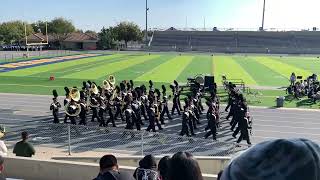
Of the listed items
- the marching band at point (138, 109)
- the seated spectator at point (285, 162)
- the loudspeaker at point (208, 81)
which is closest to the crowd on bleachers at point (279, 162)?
the seated spectator at point (285, 162)

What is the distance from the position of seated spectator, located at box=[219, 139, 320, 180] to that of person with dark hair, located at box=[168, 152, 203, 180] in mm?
1387

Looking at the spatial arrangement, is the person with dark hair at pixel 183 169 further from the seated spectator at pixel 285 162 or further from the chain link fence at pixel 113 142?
the chain link fence at pixel 113 142

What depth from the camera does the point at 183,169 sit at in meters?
2.51

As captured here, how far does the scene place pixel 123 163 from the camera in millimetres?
8406

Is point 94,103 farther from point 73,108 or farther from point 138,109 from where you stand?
point 138,109

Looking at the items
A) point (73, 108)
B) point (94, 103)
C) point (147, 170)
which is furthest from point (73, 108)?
point (147, 170)

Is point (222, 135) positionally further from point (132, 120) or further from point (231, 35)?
point (231, 35)

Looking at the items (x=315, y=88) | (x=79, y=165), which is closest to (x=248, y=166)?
(x=79, y=165)

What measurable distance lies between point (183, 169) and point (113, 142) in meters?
10.2

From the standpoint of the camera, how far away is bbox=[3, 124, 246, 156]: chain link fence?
11.3m

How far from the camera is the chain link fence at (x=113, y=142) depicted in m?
11.3

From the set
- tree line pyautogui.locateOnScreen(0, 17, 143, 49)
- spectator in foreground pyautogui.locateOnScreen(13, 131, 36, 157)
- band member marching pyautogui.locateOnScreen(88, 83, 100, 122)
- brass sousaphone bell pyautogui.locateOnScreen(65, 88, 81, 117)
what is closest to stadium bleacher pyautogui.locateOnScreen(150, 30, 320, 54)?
tree line pyautogui.locateOnScreen(0, 17, 143, 49)

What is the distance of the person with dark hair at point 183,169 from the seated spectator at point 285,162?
1387mm

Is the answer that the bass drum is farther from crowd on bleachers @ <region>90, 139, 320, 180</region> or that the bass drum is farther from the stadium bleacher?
the stadium bleacher
